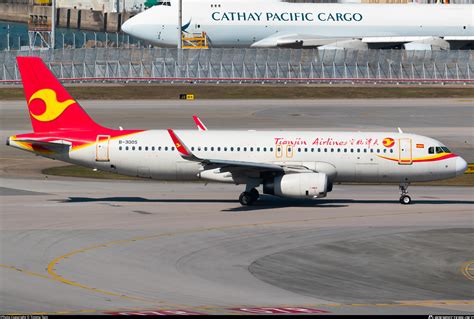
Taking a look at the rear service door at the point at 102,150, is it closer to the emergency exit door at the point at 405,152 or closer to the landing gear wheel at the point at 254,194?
the landing gear wheel at the point at 254,194

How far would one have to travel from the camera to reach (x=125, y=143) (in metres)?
47.2

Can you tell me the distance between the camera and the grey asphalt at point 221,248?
94.0 feet

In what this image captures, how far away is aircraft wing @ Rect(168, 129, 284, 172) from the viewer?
146ft

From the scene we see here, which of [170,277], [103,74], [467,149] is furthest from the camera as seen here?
[103,74]

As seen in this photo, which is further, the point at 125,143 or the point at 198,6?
the point at 198,6

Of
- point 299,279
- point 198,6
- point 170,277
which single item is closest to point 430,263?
point 299,279

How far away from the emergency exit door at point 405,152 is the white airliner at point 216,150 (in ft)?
0.16

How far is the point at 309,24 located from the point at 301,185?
92034mm

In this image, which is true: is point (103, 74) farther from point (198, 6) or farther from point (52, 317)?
point (52, 317)

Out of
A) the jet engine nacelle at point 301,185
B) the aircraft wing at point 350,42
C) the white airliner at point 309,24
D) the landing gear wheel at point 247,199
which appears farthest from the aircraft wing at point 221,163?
the aircraft wing at point 350,42

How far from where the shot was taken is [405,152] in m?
47.8

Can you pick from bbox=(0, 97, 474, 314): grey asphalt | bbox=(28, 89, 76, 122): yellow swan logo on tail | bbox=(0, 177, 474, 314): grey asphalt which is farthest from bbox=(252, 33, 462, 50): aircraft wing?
bbox=(28, 89, 76, 122): yellow swan logo on tail

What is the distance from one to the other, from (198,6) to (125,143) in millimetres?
86494

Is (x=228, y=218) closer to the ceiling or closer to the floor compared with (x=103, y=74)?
closer to the floor
